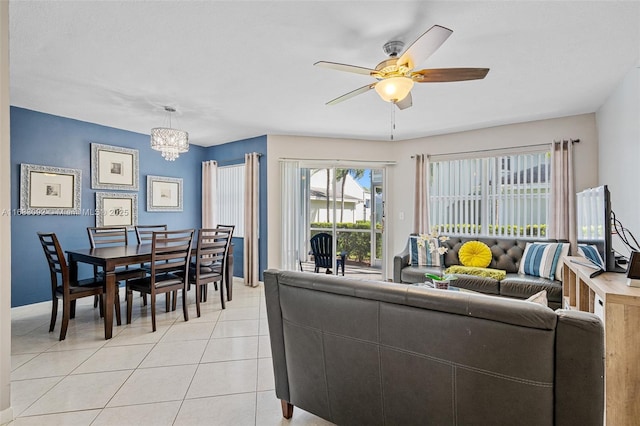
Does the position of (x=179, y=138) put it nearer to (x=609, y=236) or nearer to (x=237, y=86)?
(x=237, y=86)

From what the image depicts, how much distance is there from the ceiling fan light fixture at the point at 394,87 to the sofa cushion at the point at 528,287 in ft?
8.20

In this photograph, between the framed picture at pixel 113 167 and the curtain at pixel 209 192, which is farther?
the curtain at pixel 209 192

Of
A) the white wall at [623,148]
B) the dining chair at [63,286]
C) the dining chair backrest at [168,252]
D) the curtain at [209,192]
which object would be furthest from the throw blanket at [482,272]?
the curtain at [209,192]

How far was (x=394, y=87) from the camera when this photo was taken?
2172 mm

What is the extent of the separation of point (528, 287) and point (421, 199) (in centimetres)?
204

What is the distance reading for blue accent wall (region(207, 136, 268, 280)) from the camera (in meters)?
5.16

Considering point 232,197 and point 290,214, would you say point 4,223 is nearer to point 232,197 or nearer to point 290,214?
point 290,214

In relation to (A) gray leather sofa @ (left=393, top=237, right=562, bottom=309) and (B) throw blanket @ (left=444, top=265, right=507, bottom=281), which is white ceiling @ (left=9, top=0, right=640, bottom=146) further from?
(B) throw blanket @ (left=444, top=265, right=507, bottom=281)

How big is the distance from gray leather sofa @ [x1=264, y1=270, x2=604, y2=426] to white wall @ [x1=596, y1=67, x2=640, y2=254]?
2.51 m

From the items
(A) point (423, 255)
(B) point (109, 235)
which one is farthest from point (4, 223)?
(A) point (423, 255)

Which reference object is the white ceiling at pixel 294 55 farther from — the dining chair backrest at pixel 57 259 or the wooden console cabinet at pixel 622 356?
the wooden console cabinet at pixel 622 356

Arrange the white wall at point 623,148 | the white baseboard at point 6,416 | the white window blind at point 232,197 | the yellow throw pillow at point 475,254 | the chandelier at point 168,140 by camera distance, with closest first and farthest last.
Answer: the white baseboard at point 6,416 < the white wall at point 623,148 < the chandelier at point 168,140 < the yellow throw pillow at point 475,254 < the white window blind at point 232,197

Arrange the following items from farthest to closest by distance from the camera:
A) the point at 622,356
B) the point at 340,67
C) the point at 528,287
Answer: the point at 528,287 < the point at 340,67 < the point at 622,356

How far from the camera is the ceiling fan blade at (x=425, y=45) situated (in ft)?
5.48
